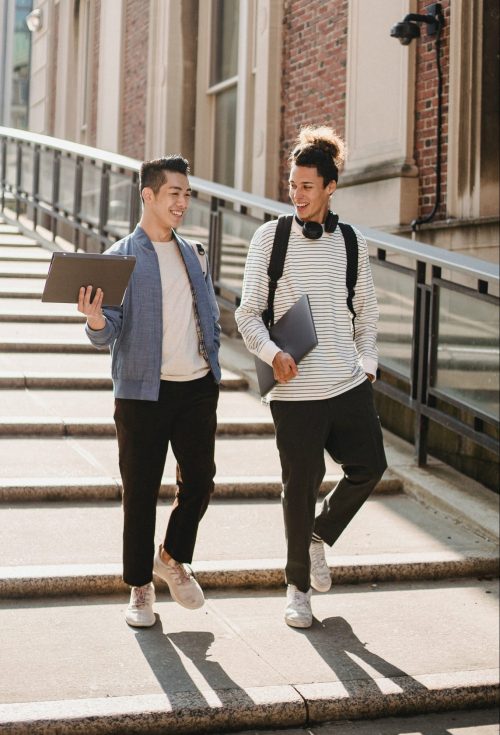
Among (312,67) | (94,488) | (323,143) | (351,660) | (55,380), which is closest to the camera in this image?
(351,660)

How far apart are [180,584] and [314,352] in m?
1.00

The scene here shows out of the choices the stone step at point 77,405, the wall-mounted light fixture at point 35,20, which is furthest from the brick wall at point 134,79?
the stone step at point 77,405

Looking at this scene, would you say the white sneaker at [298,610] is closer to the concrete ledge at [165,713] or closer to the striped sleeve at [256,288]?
the concrete ledge at [165,713]

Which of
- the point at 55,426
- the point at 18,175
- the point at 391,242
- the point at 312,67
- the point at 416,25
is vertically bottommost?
the point at 55,426

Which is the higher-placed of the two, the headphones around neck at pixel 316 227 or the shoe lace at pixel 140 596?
the headphones around neck at pixel 316 227

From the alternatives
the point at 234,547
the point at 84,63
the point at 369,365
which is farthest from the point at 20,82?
the point at 369,365

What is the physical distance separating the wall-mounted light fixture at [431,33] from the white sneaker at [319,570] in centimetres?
422

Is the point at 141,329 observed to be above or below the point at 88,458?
above

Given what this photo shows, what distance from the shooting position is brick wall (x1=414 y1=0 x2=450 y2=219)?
7.97 metres

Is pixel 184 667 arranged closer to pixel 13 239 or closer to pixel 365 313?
pixel 365 313

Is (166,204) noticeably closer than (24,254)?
Yes

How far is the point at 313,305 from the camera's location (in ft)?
13.0

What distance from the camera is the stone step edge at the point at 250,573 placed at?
13.9 feet

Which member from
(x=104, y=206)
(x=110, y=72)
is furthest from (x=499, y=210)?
(x=110, y=72)
